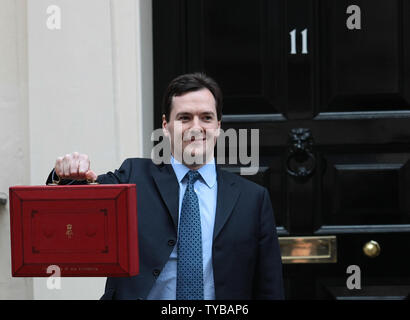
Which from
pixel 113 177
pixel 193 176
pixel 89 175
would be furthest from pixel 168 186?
pixel 89 175

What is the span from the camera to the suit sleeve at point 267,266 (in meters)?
2.75

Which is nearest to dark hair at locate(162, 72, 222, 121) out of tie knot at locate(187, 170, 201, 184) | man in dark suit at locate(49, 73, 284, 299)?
man in dark suit at locate(49, 73, 284, 299)

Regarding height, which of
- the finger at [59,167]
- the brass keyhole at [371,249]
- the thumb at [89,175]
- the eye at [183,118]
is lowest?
the brass keyhole at [371,249]

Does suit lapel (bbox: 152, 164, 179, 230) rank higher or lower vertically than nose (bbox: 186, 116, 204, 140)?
lower

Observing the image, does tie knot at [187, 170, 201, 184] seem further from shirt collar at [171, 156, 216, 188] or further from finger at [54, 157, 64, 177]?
finger at [54, 157, 64, 177]

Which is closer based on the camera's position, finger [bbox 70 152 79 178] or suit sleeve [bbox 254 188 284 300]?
finger [bbox 70 152 79 178]

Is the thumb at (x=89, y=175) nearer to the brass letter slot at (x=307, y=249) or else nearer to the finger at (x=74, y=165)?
the finger at (x=74, y=165)

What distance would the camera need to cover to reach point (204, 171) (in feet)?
9.21

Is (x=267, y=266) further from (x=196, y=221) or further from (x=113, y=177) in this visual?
(x=113, y=177)

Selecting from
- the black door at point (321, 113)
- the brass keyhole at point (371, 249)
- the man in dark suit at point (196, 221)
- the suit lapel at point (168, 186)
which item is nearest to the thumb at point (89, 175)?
the man in dark suit at point (196, 221)

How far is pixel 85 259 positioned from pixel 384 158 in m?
2.27

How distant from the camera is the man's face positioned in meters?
2.69

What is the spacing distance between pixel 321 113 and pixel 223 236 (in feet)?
5.57

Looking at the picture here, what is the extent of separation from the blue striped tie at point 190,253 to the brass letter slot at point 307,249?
4.78ft
